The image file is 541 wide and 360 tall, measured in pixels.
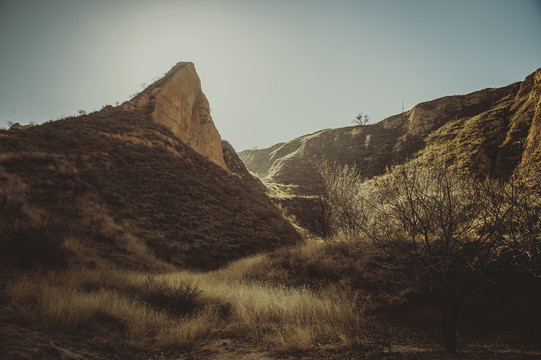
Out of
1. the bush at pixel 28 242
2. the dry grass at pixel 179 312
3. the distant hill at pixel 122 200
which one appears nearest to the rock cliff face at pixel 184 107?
the distant hill at pixel 122 200

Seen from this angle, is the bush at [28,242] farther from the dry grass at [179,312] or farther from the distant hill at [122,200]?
the dry grass at [179,312]

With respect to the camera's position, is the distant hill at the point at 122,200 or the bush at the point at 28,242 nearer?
the bush at the point at 28,242

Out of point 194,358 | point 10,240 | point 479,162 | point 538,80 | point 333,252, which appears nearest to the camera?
point 194,358

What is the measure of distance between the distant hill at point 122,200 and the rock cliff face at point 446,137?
705 cm

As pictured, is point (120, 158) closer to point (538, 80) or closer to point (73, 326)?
point (73, 326)

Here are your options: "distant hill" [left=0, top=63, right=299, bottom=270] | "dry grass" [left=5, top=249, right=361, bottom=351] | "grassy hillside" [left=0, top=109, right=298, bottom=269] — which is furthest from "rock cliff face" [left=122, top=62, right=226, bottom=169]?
"dry grass" [left=5, top=249, right=361, bottom=351]

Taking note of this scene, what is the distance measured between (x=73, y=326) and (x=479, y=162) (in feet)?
88.9

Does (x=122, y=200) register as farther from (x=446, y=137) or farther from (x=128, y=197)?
(x=446, y=137)

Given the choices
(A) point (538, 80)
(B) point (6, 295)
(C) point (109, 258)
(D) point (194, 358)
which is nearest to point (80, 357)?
(D) point (194, 358)

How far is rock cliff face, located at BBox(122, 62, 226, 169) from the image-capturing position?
2284 centimetres

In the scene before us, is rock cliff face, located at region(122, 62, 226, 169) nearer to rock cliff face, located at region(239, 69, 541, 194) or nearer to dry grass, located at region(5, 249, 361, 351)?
rock cliff face, located at region(239, 69, 541, 194)

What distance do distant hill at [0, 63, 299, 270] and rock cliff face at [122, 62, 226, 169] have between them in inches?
17.2

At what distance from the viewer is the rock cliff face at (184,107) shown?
2284 cm

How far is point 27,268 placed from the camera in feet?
15.7
